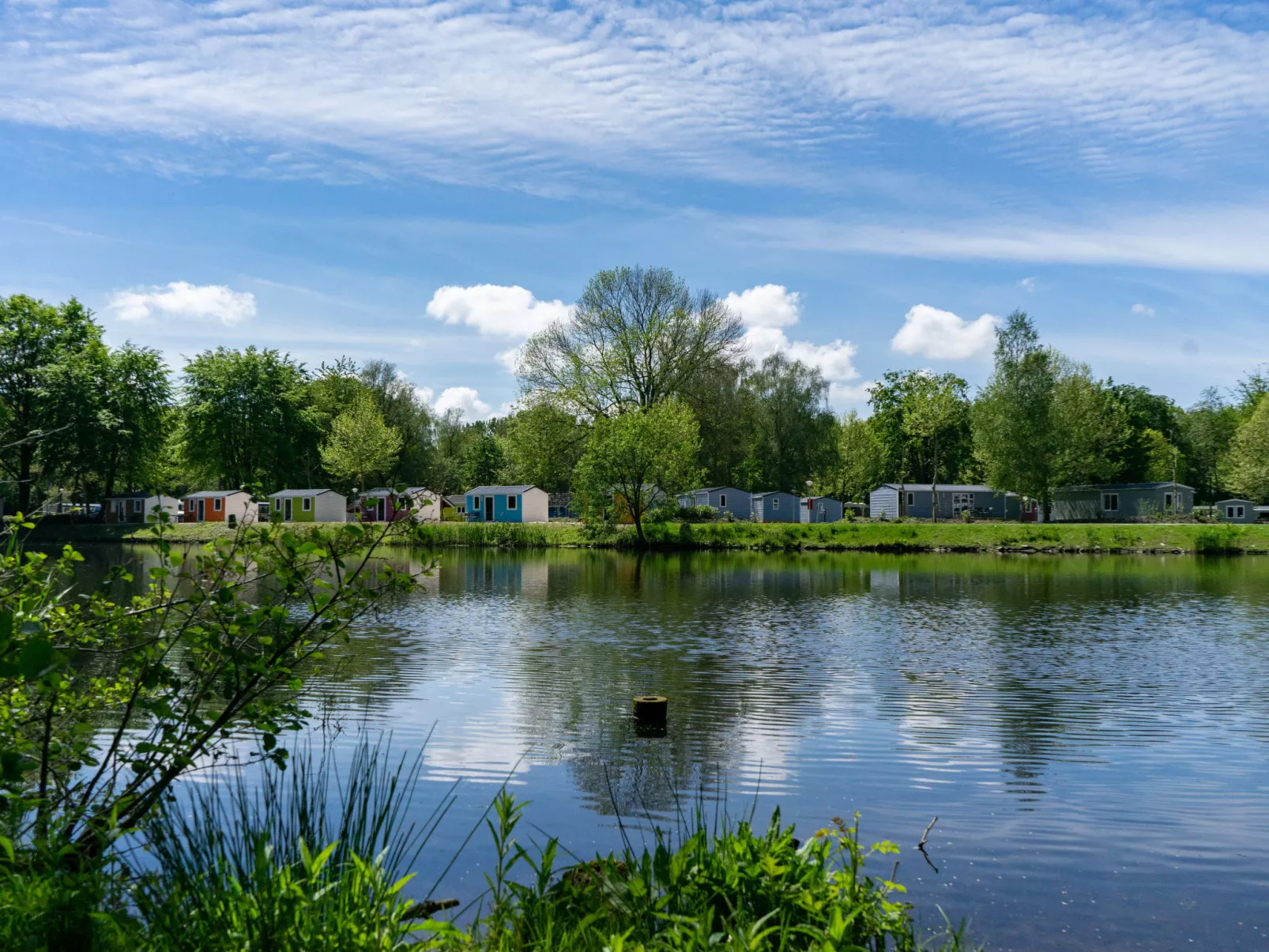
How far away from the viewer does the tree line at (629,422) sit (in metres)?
58.0

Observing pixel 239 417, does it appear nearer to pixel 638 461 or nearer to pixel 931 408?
pixel 638 461

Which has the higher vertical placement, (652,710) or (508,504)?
(508,504)

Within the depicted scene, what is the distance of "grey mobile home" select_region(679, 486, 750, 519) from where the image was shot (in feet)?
238

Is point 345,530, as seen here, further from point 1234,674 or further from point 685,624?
point 685,624

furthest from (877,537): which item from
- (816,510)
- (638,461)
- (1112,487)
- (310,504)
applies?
(310,504)

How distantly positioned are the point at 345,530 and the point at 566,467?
5746 centimetres

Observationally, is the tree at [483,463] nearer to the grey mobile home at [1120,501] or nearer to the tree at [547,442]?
the tree at [547,442]

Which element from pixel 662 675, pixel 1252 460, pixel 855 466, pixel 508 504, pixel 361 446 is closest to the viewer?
pixel 662 675

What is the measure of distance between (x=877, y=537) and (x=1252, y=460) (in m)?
30.5

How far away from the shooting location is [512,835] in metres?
8.55

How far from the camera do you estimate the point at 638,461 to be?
55844 millimetres

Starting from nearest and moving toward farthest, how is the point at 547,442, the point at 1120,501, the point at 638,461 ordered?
the point at 638,461
the point at 547,442
the point at 1120,501

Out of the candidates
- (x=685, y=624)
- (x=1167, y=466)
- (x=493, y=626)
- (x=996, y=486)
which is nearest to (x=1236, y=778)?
(x=685, y=624)

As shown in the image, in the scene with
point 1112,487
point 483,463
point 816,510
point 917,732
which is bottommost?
point 917,732
